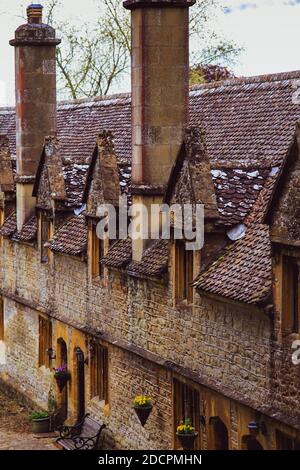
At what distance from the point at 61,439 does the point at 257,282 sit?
9.36 m

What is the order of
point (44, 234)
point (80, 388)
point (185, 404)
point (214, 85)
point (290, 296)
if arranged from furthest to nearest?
point (44, 234)
point (214, 85)
point (80, 388)
point (185, 404)
point (290, 296)

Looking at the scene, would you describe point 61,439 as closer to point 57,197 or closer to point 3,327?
point 57,197

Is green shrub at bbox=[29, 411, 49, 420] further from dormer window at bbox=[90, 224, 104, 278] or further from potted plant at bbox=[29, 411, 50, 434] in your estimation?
dormer window at bbox=[90, 224, 104, 278]

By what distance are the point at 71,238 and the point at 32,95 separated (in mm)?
5935

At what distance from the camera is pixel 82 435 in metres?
26.0

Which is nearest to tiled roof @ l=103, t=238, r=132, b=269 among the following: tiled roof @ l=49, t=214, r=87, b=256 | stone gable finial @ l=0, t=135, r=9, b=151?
tiled roof @ l=49, t=214, r=87, b=256

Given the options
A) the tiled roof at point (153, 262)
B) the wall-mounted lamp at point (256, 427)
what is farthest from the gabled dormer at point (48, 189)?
the wall-mounted lamp at point (256, 427)

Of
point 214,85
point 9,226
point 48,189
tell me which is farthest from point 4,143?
point 214,85

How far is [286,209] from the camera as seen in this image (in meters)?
17.4

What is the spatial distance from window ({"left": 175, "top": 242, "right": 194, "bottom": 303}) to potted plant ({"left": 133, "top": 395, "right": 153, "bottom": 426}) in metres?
2.13

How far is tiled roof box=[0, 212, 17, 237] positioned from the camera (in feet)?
106

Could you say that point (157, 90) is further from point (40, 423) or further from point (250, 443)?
point (40, 423)

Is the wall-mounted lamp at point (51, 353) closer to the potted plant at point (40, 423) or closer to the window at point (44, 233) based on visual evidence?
the potted plant at point (40, 423)
